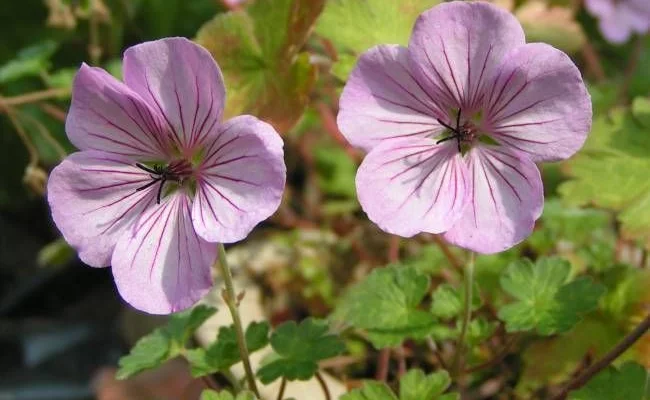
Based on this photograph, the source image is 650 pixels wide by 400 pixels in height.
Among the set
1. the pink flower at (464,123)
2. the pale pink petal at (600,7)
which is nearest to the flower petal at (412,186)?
the pink flower at (464,123)

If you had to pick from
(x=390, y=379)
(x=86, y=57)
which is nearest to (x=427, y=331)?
(x=390, y=379)

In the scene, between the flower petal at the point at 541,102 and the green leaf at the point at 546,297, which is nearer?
the flower petal at the point at 541,102

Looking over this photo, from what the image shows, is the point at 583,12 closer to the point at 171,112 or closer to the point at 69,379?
the point at 69,379

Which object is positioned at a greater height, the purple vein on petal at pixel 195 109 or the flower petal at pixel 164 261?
the purple vein on petal at pixel 195 109

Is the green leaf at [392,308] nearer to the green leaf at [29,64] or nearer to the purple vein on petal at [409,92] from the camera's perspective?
the purple vein on petal at [409,92]


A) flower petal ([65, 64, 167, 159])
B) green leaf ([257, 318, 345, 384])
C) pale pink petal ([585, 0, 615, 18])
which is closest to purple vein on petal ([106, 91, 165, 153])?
flower petal ([65, 64, 167, 159])

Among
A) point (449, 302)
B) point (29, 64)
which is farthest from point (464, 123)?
point (29, 64)

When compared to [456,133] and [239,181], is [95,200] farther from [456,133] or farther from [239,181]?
[456,133]
